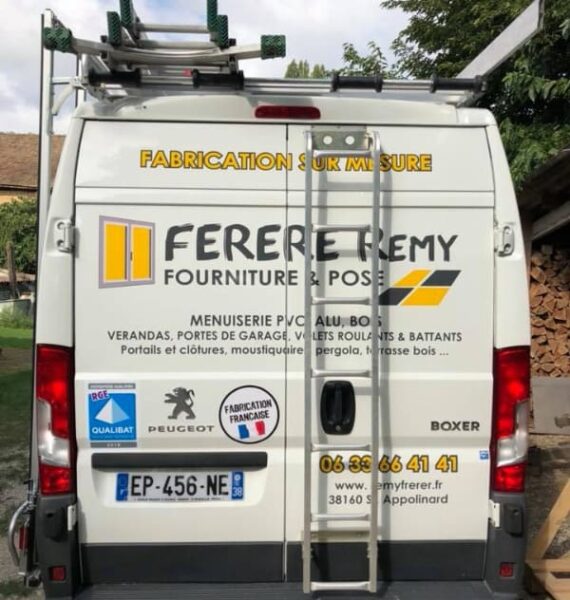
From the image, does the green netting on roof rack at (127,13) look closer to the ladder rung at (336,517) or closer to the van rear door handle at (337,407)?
the van rear door handle at (337,407)

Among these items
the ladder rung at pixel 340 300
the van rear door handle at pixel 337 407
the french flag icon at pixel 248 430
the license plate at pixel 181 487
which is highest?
the ladder rung at pixel 340 300

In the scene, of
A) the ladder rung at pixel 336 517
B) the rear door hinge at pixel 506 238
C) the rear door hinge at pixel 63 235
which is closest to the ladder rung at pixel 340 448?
the ladder rung at pixel 336 517

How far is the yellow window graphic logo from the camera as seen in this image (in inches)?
113

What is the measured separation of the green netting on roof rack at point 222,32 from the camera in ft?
8.88

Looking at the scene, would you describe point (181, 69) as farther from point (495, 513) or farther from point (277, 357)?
point (495, 513)

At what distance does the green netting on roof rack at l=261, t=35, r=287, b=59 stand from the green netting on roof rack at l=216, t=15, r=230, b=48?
0.18 m

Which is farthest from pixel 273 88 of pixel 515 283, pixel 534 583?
pixel 534 583

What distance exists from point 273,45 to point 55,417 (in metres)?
1.79

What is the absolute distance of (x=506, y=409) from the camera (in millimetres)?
2943

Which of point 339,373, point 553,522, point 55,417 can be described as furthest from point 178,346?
point 553,522

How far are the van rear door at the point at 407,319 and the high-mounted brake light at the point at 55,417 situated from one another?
3.12 ft

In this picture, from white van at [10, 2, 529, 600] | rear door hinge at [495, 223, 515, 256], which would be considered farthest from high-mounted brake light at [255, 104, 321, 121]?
rear door hinge at [495, 223, 515, 256]

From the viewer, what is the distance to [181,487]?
2.97m

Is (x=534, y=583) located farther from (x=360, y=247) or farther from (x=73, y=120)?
(x=73, y=120)
